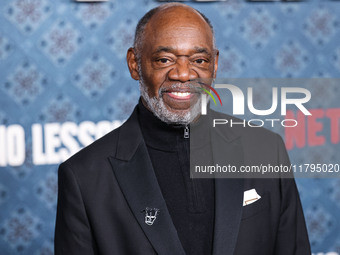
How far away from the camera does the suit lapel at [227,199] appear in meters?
1.36

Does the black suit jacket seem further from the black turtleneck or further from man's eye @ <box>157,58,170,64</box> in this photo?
man's eye @ <box>157,58,170,64</box>

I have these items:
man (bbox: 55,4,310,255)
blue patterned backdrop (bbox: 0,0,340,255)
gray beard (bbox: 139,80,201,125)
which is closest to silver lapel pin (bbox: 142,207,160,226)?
man (bbox: 55,4,310,255)

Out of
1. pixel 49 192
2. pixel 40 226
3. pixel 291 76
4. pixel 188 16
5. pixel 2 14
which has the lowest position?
pixel 40 226

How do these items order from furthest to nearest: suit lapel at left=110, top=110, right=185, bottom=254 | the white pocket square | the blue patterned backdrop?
the blue patterned backdrop, the white pocket square, suit lapel at left=110, top=110, right=185, bottom=254

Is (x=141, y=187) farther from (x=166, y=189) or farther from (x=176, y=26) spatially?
(x=176, y=26)

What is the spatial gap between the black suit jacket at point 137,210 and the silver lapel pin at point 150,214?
0.04ft

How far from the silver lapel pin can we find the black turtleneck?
6 centimetres

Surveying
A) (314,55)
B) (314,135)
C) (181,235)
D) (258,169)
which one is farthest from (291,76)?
(181,235)

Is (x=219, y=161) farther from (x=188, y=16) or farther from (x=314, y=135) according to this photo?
(x=314, y=135)

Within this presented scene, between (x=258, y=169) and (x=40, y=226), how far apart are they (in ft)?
6.07

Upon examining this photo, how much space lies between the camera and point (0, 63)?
2816 mm

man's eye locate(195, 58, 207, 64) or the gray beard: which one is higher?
man's eye locate(195, 58, 207, 64)

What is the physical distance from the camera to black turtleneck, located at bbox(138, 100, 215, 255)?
1391 mm

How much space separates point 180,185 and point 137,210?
16 centimetres
